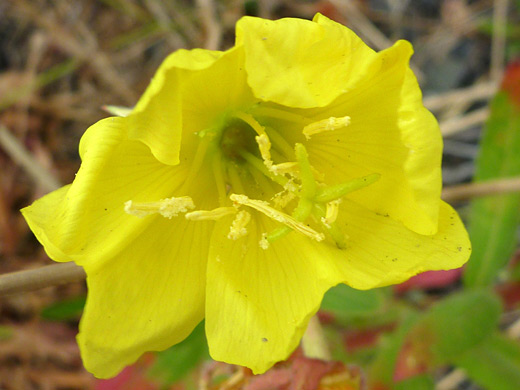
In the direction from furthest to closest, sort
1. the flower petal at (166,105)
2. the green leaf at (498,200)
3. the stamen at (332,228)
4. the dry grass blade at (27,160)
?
the dry grass blade at (27,160) < the green leaf at (498,200) < the stamen at (332,228) < the flower petal at (166,105)

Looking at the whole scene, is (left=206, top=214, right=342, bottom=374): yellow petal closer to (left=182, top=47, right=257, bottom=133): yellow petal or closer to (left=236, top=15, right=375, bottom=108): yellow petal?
(left=182, top=47, right=257, bottom=133): yellow petal

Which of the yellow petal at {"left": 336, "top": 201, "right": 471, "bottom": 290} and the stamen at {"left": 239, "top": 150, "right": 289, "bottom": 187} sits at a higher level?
the stamen at {"left": 239, "top": 150, "right": 289, "bottom": 187}

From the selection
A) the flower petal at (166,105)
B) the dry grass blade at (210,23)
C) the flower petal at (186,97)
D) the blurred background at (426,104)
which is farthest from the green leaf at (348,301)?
the dry grass blade at (210,23)

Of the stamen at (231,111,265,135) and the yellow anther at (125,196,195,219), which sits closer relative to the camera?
the yellow anther at (125,196,195,219)

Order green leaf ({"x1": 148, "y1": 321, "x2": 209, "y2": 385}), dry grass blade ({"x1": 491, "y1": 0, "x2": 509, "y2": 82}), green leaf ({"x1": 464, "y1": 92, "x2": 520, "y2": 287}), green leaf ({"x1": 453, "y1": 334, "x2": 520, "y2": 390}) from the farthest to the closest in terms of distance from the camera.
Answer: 1. dry grass blade ({"x1": 491, "y1": 0, "x2": 509, "y2": 82})
2. green leaf ({"x1": 464, "y1": 92, "x2": 520, "y2": 287})
3. green leaf ({"x1": 148, "y1": 321, "x2": 209, "y2": 385})
4. green leaf ({"x1": 453, "y1": 334, "x2": 520, "y2": 390})

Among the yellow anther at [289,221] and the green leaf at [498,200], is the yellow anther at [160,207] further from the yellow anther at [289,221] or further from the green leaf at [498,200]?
the green leaf at [498,200]

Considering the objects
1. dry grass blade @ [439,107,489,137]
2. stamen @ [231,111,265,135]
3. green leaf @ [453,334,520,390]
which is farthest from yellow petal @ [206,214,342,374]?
dry grass blade @ [439,107,489,137]

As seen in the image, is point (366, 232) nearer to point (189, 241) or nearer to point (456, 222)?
point (456, 222)
